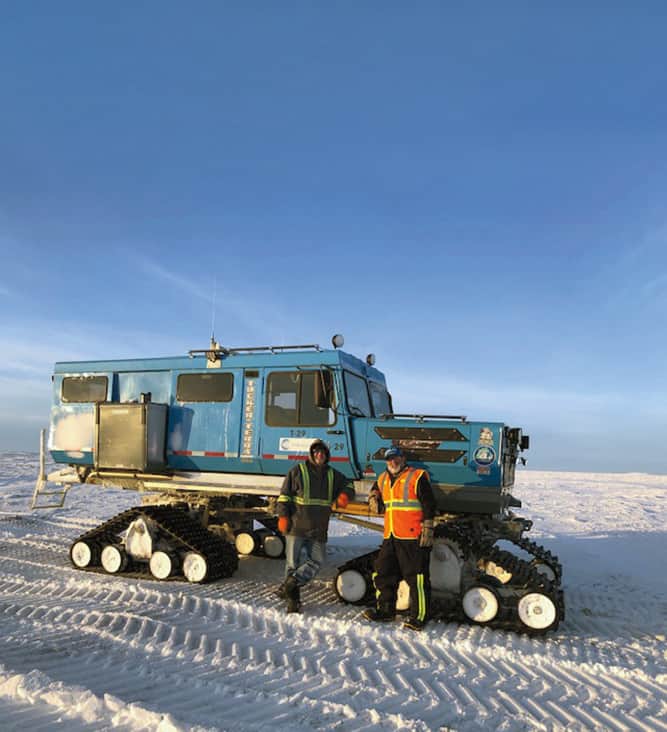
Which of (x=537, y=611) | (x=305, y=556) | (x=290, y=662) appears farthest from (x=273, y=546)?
(x=290, y=662)

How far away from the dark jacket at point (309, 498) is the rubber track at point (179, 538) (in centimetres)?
193

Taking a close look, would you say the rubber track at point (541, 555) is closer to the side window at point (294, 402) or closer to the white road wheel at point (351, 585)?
the white road wheel at point (351, 585)

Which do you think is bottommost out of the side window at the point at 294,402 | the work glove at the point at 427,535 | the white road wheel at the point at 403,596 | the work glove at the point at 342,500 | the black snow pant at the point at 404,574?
the white road wheel at the point at 403,596

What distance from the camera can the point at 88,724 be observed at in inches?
155

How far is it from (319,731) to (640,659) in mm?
3860

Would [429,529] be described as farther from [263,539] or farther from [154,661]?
[263,539]

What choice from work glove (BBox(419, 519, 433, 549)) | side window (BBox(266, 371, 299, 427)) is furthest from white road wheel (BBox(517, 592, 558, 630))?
side window (BBox(266, 371, 299, 427))

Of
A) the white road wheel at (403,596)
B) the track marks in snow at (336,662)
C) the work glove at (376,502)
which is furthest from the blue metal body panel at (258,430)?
the track marks in snow at (336,662)

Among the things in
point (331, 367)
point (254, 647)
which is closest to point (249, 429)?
point (331, 367)

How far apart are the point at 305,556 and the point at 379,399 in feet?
10.2

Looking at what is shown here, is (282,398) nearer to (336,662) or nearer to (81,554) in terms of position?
(336,662)

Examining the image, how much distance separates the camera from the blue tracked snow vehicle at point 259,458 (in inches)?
303

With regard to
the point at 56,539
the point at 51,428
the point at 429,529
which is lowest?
the point at 56,539

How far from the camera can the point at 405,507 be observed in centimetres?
725
